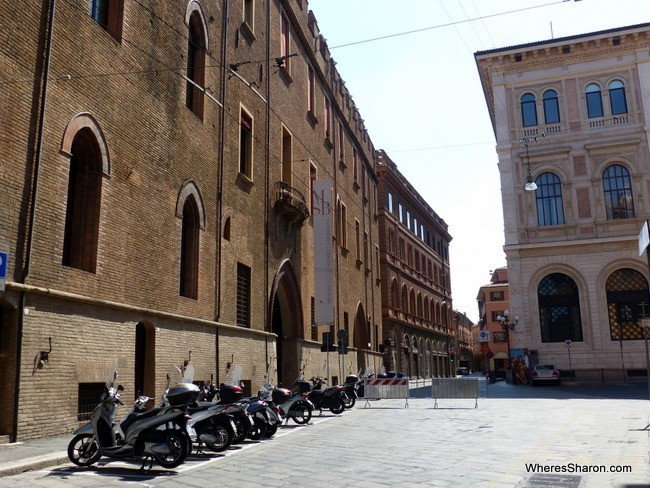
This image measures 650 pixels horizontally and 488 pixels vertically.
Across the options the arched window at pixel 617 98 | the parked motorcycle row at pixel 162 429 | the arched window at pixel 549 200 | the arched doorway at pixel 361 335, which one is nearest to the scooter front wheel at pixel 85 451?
the parked motorcycle row at pixel 162 429

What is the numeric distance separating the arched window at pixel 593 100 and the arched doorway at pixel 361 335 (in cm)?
1760

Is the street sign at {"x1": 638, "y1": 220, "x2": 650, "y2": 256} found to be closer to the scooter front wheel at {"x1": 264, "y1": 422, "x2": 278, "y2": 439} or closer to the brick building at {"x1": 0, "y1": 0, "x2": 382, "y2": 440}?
the scooter front wheel at {"x1": 264, "y1": 422, "x2": 278, "y2": 439}

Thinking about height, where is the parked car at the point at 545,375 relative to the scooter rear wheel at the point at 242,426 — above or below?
above

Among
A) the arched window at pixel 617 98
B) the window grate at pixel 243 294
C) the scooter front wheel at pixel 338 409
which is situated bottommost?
the scooter front wheel at pixel 338 409

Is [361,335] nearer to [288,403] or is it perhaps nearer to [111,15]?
[288,403]

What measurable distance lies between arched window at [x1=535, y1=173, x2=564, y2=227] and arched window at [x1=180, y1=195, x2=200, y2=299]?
24614 millimetres

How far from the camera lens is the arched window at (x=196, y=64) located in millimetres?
16562

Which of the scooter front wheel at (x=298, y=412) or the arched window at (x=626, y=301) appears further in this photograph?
the arched window at (x=626, y=301)

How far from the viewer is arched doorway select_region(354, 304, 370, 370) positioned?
33841mm

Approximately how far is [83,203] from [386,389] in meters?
11.8

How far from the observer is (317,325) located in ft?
85.6

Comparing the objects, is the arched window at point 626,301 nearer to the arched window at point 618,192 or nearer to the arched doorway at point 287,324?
the arched window at point 618,192

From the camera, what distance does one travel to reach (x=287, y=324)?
23.5 meters

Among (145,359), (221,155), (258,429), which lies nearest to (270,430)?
(258,429)
